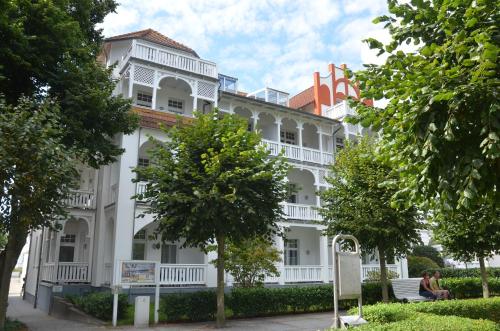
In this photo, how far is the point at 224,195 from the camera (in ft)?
43.7

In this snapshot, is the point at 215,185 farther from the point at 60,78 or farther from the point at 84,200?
the point at 84,200

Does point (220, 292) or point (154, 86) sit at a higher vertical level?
point (154, 86)

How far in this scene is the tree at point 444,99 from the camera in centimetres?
543

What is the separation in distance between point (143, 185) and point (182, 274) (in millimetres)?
4377

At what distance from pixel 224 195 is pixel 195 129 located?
245 cm

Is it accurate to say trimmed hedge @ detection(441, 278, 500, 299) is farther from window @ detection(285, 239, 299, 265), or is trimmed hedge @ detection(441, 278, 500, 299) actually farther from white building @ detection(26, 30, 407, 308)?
window @ detection(285, 239, 299, 265)

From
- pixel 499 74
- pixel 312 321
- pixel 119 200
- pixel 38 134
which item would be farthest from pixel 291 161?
pixel 499 74

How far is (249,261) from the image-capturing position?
18.3 meters

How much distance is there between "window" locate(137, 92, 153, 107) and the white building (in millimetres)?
53

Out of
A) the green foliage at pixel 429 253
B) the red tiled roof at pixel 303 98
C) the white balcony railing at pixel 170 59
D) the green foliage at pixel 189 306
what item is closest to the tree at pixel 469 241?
the green foliage at pixel 189 306

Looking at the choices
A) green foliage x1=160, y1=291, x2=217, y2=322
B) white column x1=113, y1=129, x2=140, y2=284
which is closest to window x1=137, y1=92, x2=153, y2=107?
white column x1=113, y1=129, x2=140, y2=284

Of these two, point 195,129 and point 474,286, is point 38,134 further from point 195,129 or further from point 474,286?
point 474,286

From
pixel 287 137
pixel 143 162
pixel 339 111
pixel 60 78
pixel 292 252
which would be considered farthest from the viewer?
pixel 339 111

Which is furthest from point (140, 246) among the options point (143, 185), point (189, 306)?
point (189, 306)
